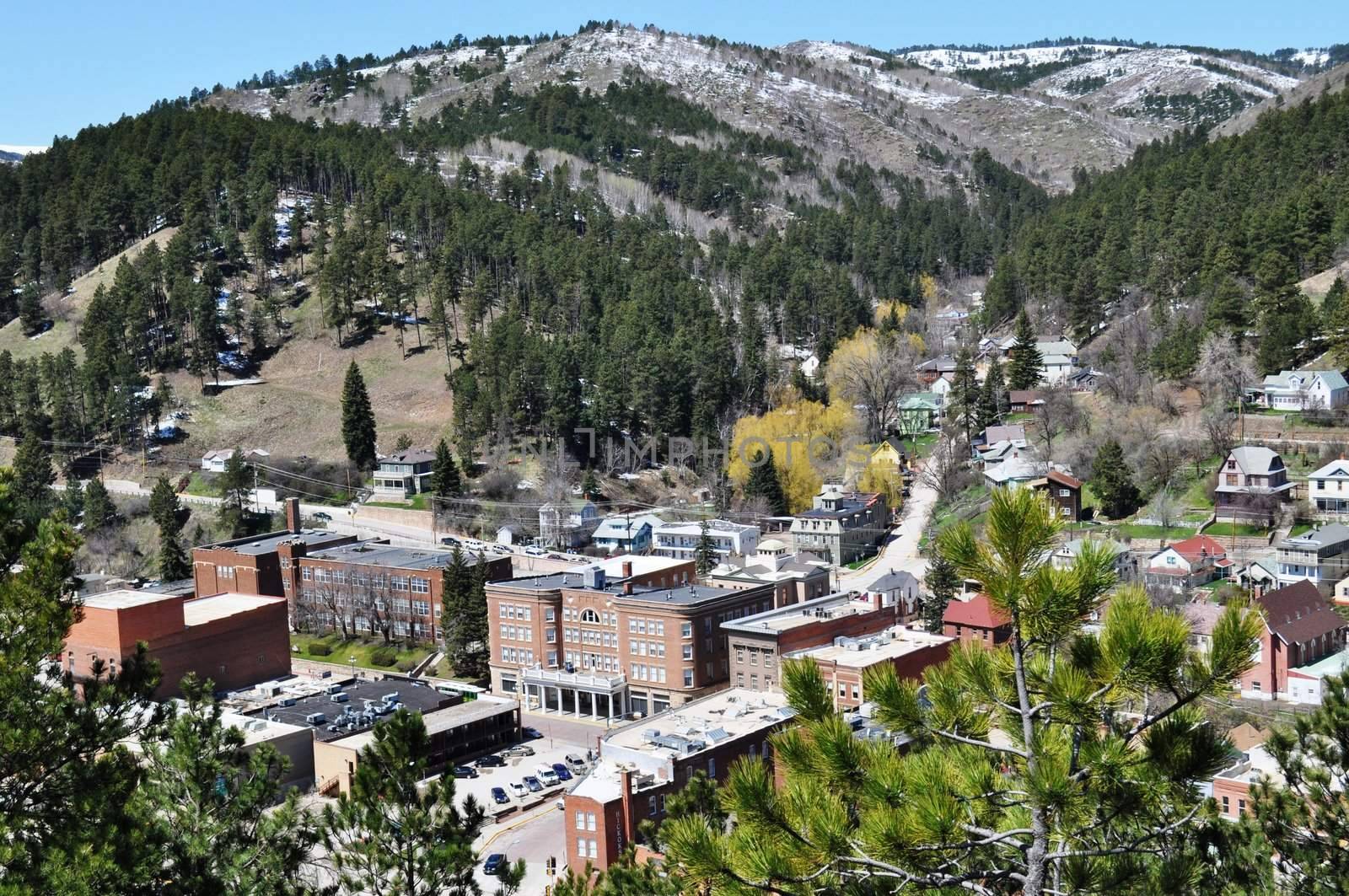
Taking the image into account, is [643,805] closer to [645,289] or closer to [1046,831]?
[1046,831]

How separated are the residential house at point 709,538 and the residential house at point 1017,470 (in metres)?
9.60

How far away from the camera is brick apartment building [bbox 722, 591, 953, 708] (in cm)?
3709

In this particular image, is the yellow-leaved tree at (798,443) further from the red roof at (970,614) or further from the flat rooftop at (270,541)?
the red roof at (970,614)

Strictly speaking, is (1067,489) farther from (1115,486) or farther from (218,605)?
(218,605)

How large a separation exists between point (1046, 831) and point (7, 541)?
8.10m

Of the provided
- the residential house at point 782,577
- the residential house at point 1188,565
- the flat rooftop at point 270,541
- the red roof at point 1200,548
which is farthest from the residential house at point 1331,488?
the flat rooftop at point 270,541

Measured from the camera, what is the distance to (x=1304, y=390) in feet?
174

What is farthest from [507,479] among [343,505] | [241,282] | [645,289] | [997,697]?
[997,697]

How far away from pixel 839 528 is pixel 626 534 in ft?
29.5

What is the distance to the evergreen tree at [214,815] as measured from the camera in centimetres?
1134

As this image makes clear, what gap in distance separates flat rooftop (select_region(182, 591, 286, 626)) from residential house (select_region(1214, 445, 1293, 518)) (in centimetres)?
3188

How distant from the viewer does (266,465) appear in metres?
66.4

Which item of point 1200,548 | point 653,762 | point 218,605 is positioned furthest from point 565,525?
point 653,762

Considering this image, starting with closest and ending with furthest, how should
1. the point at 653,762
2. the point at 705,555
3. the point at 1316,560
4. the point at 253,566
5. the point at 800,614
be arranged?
1. the point at 653,762
2. the point at 1316,560
3. the point at 800,614
4. the point at 253,566
5. the point at 705,555
